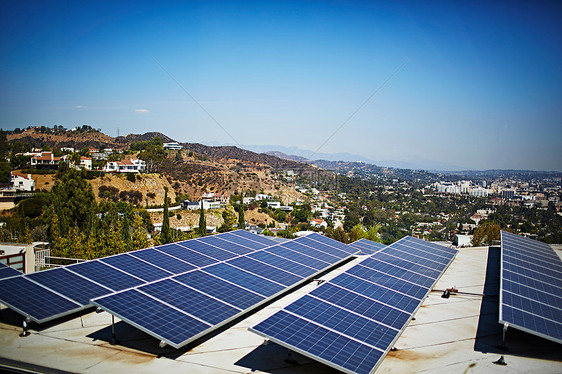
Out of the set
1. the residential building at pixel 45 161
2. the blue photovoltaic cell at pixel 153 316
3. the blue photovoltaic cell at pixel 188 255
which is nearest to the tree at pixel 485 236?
the blue photovoltaic cell at pixel 188 255

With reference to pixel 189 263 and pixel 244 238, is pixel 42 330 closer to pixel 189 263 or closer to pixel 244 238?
pixel 189 263

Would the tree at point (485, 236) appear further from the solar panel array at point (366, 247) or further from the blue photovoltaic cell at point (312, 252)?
the blue photovoltaic cell at point (312, 252)

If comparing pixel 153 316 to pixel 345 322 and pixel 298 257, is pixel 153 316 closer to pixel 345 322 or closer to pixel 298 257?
pixel 345 322

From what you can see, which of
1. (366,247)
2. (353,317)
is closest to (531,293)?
(353,317)

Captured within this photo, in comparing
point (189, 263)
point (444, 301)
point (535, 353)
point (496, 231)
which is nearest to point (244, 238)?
point (189, 263)

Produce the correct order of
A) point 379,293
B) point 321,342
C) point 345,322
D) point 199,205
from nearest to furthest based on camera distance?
point 321,342 < point 345,322 < point 379,293 < point 199,205

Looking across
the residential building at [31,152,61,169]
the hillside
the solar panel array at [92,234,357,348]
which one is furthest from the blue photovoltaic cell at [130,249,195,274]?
the residential building at [31,152,61,169]
